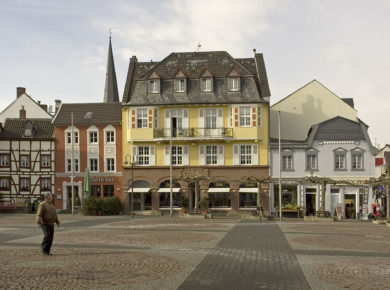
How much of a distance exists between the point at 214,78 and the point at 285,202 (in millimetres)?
13512

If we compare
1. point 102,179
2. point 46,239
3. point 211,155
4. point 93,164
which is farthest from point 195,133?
point 46,239

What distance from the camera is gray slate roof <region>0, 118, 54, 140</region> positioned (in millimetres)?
53469

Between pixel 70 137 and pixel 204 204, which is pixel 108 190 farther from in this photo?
pixel 204 204

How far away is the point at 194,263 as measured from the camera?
1330cm

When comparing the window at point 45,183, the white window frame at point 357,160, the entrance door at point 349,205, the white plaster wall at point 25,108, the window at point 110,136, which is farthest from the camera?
the white plaster wall at point 25,108

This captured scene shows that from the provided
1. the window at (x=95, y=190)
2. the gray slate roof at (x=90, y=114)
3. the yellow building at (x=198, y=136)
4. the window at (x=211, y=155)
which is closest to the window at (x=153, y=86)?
the yellow building at (x=198, y=136)

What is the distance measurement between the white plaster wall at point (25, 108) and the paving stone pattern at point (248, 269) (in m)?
50.9

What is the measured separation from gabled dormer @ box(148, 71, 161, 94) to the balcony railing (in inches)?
158

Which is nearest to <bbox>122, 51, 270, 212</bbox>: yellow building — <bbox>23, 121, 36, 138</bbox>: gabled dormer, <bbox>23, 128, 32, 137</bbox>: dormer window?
<bbox>23, 121, 36, 138</bbox>: gabled dormer

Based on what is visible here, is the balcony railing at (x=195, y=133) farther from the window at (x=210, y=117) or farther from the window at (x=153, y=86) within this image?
the window at (x=153, y=86)

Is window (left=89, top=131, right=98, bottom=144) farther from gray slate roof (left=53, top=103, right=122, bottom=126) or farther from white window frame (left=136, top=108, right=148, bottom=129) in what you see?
white window frame (left=136, top=108, right=148, bottom=129)

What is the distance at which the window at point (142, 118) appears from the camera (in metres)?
49.2

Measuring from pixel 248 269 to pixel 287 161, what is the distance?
36.1m

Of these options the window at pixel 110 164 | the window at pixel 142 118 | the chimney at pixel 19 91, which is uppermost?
the chimney at pixel 19 91
